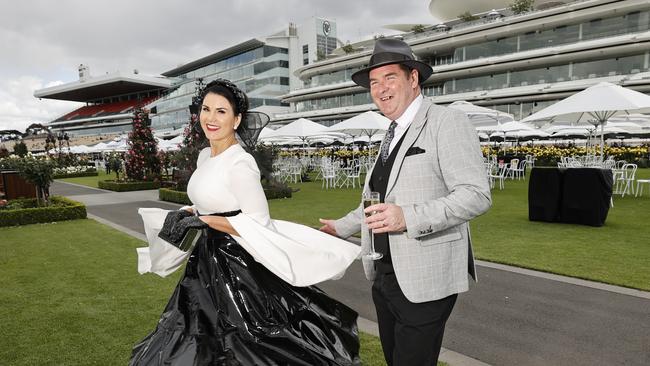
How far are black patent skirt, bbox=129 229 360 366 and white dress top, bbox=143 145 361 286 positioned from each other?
0.59ft

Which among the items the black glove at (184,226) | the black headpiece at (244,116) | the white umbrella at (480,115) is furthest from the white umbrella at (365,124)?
the black glove at (184,226)

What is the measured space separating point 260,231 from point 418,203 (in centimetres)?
78

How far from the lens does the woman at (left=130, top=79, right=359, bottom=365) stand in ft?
6.65

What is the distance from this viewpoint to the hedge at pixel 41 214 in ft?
32.7

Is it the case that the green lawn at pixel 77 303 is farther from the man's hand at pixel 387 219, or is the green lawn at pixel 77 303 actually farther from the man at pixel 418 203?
the man's hand at pixel 387 219

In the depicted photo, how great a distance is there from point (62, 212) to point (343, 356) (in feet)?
35.6

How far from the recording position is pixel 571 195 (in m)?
8.35

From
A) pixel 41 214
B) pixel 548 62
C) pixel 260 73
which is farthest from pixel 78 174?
pixel 260 73

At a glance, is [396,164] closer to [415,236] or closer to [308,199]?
[415,236]

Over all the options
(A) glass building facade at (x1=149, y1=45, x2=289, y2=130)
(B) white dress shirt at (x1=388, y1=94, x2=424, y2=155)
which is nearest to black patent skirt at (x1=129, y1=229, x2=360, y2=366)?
(B) white dress shirt at (x1=388, y1=94, x2=424, y2=155)

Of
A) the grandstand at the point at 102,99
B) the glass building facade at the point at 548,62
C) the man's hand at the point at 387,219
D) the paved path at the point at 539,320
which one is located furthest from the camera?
the grandstand at the point at 102,99

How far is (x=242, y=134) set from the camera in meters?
2.54

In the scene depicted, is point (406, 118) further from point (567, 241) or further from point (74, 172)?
point (74, 172)

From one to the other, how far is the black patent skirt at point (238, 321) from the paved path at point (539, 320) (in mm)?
1548
